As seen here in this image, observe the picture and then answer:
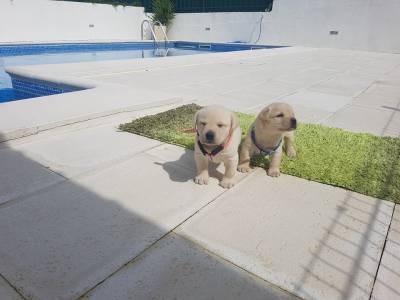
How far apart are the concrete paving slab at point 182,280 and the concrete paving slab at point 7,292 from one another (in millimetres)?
410

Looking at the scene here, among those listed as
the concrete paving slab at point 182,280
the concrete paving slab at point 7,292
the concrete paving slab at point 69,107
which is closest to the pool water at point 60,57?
the concrete paving slab at point 69,107

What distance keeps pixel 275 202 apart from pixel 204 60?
1013 centimetres

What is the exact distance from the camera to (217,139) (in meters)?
2.57

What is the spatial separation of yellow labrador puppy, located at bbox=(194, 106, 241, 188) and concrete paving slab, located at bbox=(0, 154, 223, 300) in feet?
0.55

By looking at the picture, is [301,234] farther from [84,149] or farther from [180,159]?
[84,149]

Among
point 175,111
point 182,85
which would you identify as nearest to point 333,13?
point 182,85

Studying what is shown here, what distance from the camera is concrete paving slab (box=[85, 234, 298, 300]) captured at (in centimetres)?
179

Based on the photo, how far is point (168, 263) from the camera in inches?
80.0

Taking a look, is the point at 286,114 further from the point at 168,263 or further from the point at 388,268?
the point at 168,263

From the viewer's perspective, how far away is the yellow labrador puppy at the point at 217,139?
8.54ft

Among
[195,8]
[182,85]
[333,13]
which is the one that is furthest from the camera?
[195,8]

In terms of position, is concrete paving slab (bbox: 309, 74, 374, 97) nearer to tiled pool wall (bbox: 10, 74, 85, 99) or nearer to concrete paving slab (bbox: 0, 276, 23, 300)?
tiled pool wall (bbox: 10, 74, 85, 99)

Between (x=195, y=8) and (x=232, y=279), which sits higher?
(x=195, y=8)

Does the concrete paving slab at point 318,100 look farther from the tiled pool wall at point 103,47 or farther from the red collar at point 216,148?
the tiled pool wall at point 103,47
